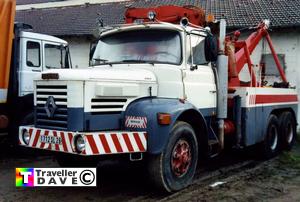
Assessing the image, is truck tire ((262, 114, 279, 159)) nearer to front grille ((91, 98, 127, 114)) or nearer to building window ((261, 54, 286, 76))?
front grille ((91, 98, 127, 114))

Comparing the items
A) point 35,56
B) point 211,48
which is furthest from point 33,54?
point 211,48

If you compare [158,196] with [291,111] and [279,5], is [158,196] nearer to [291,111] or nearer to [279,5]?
[291,111]

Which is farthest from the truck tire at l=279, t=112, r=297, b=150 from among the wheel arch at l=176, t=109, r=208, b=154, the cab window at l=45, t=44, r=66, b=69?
the cab window at l=45, t=44, r=66, b=69

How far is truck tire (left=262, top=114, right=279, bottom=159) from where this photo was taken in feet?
30.5

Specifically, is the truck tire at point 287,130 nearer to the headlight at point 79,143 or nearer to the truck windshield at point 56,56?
the truck windshield at point 56,56

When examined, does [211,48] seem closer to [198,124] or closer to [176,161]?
[198,124]

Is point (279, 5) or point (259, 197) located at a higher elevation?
point (279, 5)

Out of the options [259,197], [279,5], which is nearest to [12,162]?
[259,197]

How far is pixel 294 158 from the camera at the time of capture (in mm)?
9484

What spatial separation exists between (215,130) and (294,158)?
8.95 ft

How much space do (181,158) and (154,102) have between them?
3.12 ft

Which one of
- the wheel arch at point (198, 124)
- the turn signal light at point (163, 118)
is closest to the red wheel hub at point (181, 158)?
the wheel arch at point (198, 124)

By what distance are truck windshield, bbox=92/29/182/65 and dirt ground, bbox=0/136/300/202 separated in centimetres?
198

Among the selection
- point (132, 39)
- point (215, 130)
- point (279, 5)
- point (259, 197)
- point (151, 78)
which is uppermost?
point (279, 5)
